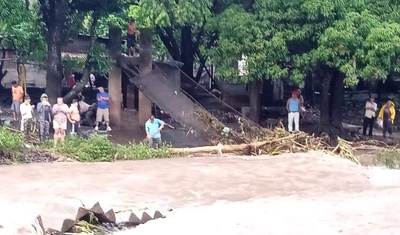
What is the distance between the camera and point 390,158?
18922mm

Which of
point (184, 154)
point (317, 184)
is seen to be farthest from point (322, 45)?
point (317, 184)

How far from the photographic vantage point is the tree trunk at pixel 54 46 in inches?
900

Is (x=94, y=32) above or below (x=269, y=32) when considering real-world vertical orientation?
above

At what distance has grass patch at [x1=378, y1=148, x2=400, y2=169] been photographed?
1886 centimetres

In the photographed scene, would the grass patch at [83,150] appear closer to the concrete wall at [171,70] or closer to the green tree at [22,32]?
the green tree at [22,32]

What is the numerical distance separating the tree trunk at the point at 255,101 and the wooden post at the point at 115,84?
13.9ft

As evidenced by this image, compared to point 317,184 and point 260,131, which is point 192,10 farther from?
point 317,184

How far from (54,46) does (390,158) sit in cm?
1035

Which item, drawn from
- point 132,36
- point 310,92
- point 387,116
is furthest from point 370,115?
point 132,36

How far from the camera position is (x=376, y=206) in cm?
1270

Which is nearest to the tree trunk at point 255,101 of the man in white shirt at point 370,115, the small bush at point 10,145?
the man in white shirt at point 370,115

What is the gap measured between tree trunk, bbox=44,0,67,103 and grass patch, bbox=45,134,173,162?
4.27m

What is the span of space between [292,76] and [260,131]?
2.31 m

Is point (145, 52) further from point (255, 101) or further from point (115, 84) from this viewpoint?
point (255, 101)
